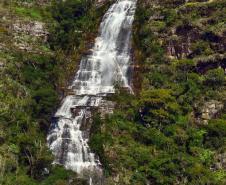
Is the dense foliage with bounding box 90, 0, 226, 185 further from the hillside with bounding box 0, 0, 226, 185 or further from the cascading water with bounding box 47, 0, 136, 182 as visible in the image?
the cascading water with bounding box 47, 0, 136, 182

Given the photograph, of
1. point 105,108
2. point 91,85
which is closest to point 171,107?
point 105,108

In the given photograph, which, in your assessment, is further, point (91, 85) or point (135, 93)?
point (91, 85)

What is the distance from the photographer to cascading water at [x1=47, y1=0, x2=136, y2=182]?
136ft

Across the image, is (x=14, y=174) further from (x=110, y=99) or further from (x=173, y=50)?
(x=173, y=50)

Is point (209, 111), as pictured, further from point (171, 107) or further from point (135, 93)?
point (135, 93)

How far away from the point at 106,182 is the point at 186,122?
10.2 meters

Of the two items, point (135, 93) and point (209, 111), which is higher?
point (135, 93)

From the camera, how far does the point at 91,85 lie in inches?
2023

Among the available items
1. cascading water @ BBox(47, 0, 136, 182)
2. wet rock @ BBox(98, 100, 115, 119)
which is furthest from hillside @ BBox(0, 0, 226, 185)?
cascading water @ BBox(47, 0, 136, 182)

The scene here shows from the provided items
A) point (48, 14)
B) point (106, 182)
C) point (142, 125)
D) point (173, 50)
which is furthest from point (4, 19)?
point (106, 182)

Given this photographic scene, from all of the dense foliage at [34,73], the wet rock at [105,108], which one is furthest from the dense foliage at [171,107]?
the dense foliage at [34,73]

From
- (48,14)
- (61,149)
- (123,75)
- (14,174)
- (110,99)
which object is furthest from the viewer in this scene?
(48,14)

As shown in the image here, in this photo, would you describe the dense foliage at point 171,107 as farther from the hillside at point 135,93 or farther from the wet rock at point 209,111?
the wet rock at point 209,111

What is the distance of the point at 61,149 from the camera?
41875 mm
